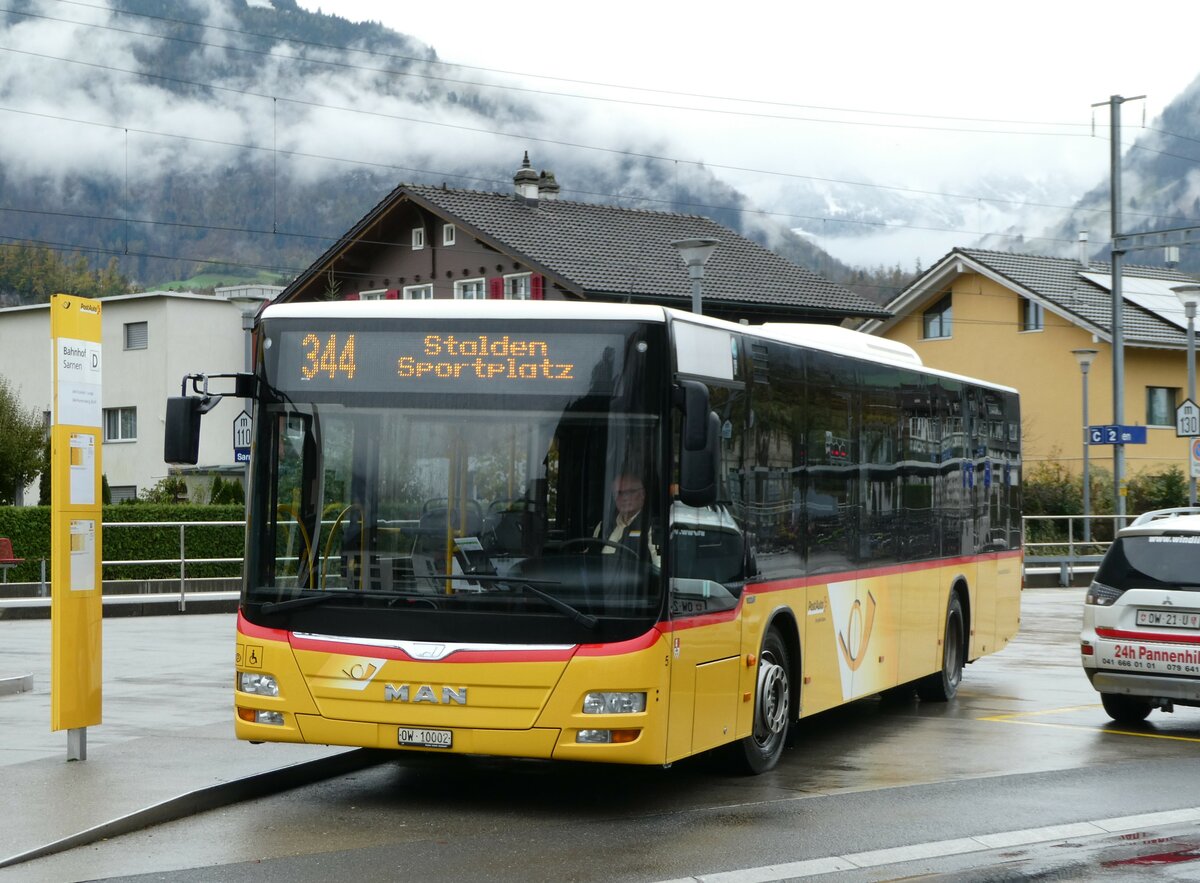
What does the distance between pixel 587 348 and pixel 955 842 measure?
10.1 feet

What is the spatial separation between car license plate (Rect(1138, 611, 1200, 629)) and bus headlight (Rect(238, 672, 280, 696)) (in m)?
6.69

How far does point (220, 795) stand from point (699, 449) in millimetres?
3180

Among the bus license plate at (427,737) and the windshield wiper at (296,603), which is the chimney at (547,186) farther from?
the bus license plate at (427,737)

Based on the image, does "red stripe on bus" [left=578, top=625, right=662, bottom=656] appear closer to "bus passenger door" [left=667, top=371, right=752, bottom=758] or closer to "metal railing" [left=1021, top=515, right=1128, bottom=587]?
"bus passenger door" [left=667, top=371, right=752, bottom=758]

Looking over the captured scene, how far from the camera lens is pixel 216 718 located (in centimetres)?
1324

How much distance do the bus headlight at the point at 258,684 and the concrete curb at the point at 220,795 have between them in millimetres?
541

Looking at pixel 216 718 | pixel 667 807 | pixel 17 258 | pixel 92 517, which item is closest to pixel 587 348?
pixel 667 807

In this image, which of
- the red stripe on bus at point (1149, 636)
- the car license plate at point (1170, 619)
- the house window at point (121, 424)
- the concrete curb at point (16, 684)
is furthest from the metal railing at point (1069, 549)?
the house window at point (121, 424)

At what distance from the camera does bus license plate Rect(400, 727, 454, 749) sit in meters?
9.41

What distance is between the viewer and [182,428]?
9.66m

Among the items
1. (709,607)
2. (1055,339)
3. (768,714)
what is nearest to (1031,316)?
(1055,339)

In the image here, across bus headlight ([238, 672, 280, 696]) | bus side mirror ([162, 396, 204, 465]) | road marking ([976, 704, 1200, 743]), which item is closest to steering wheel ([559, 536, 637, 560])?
bus headlight ([238, 672, 280, 696])

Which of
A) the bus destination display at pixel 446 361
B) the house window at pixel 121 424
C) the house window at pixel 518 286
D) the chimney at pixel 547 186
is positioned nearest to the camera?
the bus destination display at pixel 446 361

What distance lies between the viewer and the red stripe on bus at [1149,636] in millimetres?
13084
